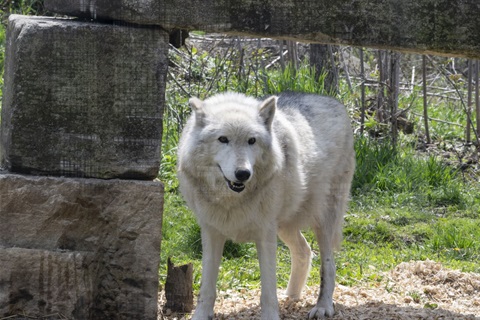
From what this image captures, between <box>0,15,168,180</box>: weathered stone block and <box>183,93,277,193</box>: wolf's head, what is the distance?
A: 0.31 metres

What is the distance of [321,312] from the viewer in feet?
18.6

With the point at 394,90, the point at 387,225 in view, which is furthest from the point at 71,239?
the point at 394,90

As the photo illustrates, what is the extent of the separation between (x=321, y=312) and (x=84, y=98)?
2.23m

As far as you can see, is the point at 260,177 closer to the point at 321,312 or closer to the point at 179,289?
the point at 179,289

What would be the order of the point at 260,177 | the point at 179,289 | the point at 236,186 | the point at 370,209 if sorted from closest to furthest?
the point at 236,186, the point at 260,177, the point at 179,289, the point at 370,209

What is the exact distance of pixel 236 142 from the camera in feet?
16.4

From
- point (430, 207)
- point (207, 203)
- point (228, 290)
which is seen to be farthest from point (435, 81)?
point (207, 203)

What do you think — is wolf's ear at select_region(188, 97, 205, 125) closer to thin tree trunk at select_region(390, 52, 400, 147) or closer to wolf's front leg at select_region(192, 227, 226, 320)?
wolf's front leg at select_region(192, 227, 226, 320)

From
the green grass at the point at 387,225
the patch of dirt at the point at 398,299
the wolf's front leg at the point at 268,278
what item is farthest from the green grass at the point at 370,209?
the wolf's front leg at the point at 268,278

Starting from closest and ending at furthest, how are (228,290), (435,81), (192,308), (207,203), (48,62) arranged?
(48,62), (207,203), (192,308), (228,290), (435,81)

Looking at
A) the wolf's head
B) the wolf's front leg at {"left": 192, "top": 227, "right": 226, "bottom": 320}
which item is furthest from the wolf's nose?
the wolf's front leg at {"left": 192, "top": 227, "right": 226, "bottom": 320}

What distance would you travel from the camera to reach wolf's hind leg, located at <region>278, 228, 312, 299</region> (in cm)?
617

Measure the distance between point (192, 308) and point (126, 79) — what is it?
1.76 meters

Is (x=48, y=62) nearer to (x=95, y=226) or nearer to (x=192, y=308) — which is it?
(x=95, y=226)
